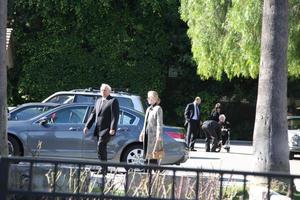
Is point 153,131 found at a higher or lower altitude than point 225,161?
higher

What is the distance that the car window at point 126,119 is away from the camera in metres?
14.5

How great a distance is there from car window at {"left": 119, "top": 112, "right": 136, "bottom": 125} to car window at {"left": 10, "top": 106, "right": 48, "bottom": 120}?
7.33 ft

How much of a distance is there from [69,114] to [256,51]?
7.71 meters

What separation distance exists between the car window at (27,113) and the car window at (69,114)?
1092mm

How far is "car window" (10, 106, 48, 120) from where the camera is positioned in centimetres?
1552

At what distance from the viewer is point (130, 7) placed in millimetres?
32094

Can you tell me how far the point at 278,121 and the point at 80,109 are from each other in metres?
5.39

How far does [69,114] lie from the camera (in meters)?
14.6

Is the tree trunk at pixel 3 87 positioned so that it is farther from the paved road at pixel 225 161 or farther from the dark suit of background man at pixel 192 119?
the dark suit of background man at pixel 192 119

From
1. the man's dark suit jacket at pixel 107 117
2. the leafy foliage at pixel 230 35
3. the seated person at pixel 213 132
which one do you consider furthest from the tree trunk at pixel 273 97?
the seated person at pixel 213 132

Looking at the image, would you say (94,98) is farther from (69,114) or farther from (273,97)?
(273,97)

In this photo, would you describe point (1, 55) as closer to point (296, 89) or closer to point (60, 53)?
point (60, 53)

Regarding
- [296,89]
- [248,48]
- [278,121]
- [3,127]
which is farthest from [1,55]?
[296,89]

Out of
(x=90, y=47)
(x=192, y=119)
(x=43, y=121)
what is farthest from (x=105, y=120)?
(x=90, y=47)
